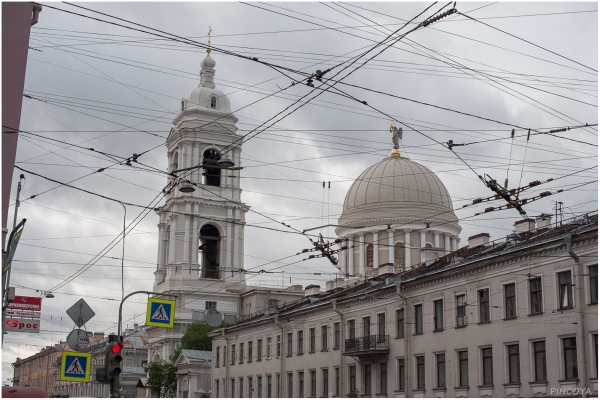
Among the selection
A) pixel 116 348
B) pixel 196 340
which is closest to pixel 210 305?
pixel 196 340

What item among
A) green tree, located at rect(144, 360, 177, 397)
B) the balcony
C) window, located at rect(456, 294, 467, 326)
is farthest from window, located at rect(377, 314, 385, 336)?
green tree, located at rect(144, 360, 177, 397)

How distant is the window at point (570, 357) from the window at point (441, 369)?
7088 millimetres

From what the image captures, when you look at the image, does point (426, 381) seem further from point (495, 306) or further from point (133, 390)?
point (133, 390)

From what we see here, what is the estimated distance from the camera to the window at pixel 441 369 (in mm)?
35812

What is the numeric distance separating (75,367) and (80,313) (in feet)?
6.53

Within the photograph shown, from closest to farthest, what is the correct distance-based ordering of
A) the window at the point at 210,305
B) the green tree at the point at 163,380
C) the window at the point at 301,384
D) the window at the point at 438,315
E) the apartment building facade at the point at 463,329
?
the apartment building facade at the point at 463,329
the window at the point at 438,315
the window at the point at 301,384
the green tree at the point at 163,380
the window at the point at 210,305

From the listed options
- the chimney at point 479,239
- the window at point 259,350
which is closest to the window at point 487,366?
the chimney at point 479,239

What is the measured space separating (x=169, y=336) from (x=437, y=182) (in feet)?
92.1

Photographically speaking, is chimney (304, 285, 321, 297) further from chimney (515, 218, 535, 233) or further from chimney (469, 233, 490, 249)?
chimney (515, 218, 535, 233)

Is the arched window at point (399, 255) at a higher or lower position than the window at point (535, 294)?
higher

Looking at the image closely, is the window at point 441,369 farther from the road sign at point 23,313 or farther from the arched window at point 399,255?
the arched window at point 399,255

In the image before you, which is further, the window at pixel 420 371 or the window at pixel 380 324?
the window at pixel 380 324

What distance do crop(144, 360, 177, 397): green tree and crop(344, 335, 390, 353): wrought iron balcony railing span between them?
27.4 meters

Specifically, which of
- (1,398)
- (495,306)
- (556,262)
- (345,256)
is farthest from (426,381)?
(345,256)
